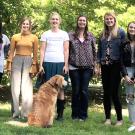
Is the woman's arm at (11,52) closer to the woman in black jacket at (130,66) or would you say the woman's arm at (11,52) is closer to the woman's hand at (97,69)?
the woman's hand at (97,69)

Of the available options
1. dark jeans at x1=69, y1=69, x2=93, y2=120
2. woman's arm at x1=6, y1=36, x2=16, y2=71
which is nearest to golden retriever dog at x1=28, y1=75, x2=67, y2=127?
dark jeans at x1=69, y1=69, x2=93, y2=120

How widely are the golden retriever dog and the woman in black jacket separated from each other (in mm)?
1253

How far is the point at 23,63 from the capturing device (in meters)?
9.56

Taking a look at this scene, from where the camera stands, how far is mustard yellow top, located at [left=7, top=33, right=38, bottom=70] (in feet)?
31.1

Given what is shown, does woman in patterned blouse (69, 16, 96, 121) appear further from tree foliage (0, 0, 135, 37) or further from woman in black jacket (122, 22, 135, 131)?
tree foliage (0, 0, 135, 37)

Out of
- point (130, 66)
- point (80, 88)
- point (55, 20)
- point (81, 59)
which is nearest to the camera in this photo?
point (130, 66)

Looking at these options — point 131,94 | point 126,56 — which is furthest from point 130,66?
point 131,94

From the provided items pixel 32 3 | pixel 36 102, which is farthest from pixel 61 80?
pixel 32 3

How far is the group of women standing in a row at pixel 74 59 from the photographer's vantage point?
30.2ft

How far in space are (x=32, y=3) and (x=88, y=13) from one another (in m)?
2.01

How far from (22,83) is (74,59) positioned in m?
1.21

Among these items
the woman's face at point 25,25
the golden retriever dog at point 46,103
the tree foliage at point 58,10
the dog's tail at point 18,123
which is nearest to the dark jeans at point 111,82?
the golden retriever dog at point 46,103

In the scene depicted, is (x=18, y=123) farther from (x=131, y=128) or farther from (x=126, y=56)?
(x=126, y=56)

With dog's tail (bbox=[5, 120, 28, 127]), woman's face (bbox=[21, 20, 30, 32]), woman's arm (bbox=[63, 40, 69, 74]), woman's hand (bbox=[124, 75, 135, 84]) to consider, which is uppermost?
woman's face (bbox=[21, 20, 30, 32])
